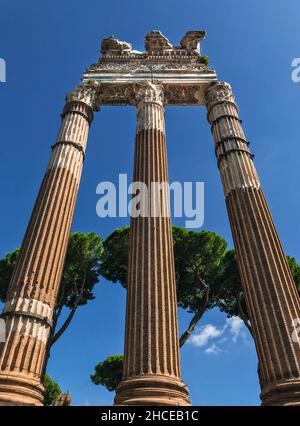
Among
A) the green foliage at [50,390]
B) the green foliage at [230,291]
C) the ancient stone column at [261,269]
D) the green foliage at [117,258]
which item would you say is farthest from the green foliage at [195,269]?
the green foliage at [50,390]

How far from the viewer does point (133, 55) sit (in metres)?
20.4

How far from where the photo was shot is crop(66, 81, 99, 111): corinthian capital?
17.2 m

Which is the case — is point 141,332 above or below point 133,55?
below

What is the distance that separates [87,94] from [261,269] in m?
12.5

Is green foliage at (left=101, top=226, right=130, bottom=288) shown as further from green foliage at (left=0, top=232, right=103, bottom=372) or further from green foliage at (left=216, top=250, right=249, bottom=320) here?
green foliage at (left=216, top=250, right=249, bottom=320)

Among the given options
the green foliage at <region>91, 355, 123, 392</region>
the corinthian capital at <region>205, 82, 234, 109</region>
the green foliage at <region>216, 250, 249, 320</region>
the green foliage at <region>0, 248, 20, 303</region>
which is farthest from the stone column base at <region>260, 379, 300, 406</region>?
the green foliage at <region>0, 248, 20, 303</region>

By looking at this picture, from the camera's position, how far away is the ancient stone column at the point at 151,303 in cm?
831

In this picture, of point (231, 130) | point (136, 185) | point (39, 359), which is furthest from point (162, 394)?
point (231, 130)

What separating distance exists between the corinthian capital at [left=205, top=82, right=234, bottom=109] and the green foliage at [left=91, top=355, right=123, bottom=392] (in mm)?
18169

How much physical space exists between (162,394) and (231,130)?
1136 centimetres

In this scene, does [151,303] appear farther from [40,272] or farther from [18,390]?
[18,390]

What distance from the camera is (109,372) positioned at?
2372 centimetres

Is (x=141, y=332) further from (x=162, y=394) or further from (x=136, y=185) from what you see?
(x=136, y=185)

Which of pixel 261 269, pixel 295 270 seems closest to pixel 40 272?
pixel 261 269
